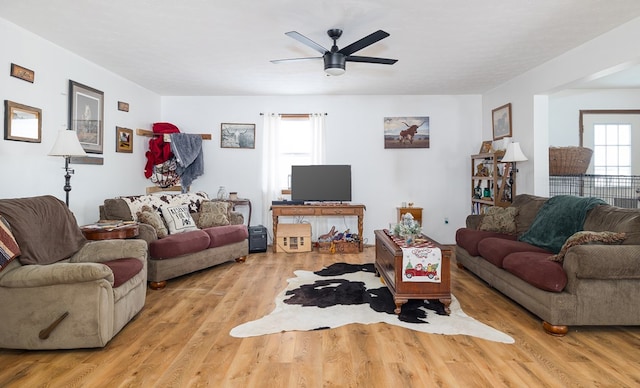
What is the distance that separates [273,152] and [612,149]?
5563 mm

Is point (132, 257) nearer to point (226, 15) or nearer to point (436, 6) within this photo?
point (226, 15)

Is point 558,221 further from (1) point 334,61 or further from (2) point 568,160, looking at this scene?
(1) point 334,61

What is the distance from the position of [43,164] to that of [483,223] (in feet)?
16.2

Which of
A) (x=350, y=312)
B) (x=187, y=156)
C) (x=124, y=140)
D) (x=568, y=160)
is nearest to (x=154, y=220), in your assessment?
(x=124, y=140)

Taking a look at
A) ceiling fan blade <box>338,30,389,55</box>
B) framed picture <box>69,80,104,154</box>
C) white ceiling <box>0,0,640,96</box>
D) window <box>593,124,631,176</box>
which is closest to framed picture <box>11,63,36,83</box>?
white ceiling <box>0,0,640,96</box>

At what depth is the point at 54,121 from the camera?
3.90 meters

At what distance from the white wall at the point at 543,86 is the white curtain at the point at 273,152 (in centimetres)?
276

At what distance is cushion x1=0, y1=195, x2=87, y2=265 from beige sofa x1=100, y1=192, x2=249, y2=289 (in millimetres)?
827

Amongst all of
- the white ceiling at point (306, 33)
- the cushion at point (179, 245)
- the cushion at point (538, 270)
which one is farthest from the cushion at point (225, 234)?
the cushion at point (538, 270)

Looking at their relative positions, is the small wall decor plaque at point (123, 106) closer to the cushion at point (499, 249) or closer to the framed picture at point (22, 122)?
the framed picture at point (22, 122)

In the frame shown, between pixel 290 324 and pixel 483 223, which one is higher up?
pixel 483 223

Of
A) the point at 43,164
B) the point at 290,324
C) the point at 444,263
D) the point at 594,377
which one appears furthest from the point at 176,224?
the point at 594,377

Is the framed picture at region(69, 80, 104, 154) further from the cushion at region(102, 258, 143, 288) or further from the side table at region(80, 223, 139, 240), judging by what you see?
the cushion at region(102, 258, 143, 288)

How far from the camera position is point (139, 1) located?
2.91 m
